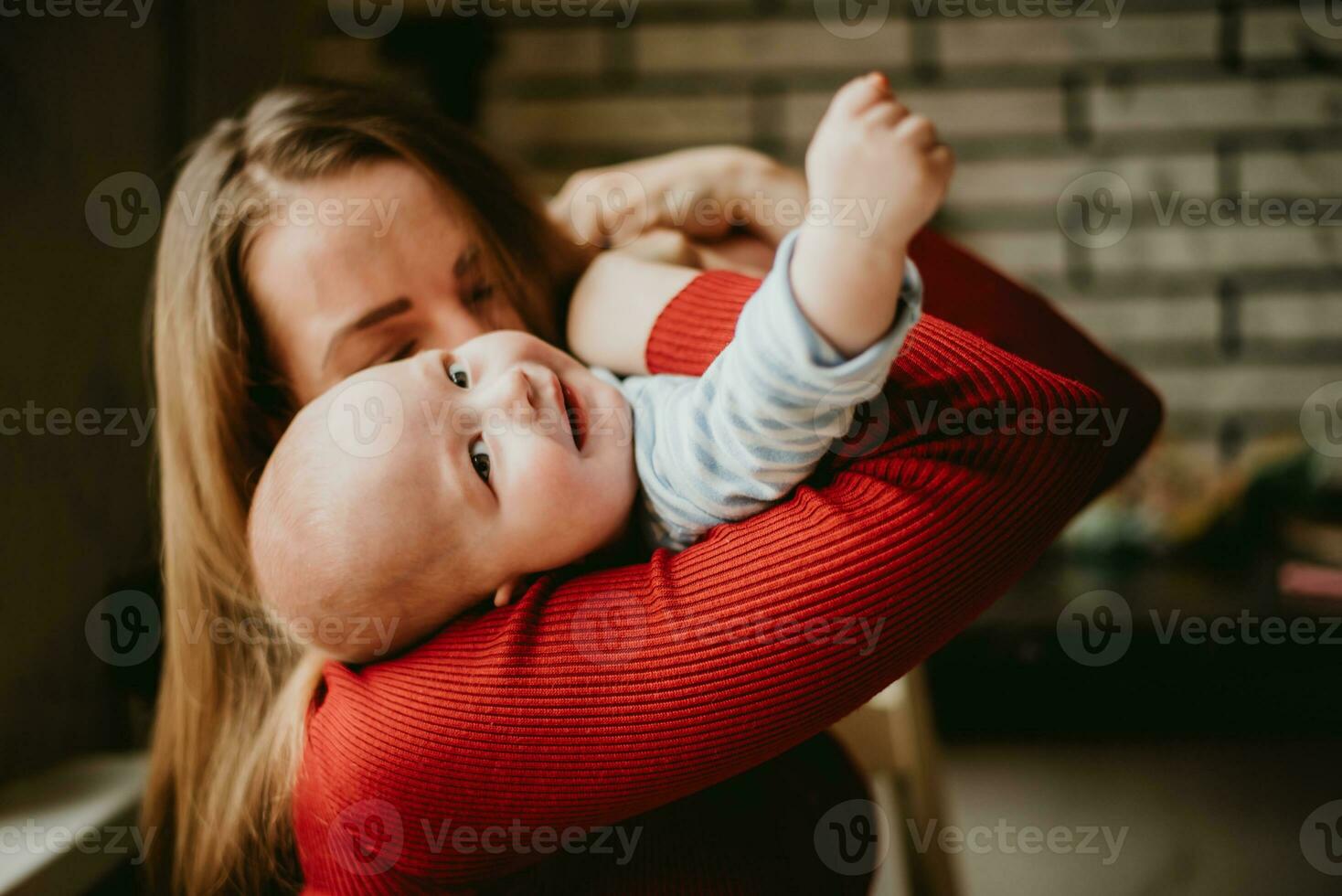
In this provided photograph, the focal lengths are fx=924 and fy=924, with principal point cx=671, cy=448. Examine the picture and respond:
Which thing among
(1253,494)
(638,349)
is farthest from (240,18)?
(1253,494)

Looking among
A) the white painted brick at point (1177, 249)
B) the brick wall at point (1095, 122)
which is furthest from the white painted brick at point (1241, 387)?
the white painted brick at point (1177, 249)

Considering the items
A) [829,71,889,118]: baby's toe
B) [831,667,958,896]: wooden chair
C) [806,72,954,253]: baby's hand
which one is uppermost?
[829,71,889,118]: baby's toe

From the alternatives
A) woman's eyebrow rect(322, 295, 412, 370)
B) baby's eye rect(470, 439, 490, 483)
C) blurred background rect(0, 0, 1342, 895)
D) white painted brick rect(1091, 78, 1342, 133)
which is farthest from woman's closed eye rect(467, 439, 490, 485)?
white painted brick rect(1091, 78, 1342, 133)

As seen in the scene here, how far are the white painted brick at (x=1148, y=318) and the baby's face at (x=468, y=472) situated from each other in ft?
5.69

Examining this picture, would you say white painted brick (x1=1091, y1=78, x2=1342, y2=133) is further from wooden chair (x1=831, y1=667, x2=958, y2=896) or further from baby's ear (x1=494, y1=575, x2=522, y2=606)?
baby's ear (x1=494, y1=575, x2=522, y2=606)

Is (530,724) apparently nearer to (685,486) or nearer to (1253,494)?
(685,486)

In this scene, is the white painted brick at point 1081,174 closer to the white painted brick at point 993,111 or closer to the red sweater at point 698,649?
the white painted brick at point 993,111

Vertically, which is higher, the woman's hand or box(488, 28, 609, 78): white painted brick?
box(488, 28, 609, 78): white painted brick

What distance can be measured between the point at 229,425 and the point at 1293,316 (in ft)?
6.93

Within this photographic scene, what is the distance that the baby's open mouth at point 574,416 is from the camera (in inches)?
23.0

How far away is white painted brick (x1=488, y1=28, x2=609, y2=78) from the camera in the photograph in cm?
201

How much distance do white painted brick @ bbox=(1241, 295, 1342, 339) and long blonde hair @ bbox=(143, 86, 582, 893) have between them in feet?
5.89

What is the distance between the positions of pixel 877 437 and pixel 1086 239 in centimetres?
176

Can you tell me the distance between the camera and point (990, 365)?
0.49m
